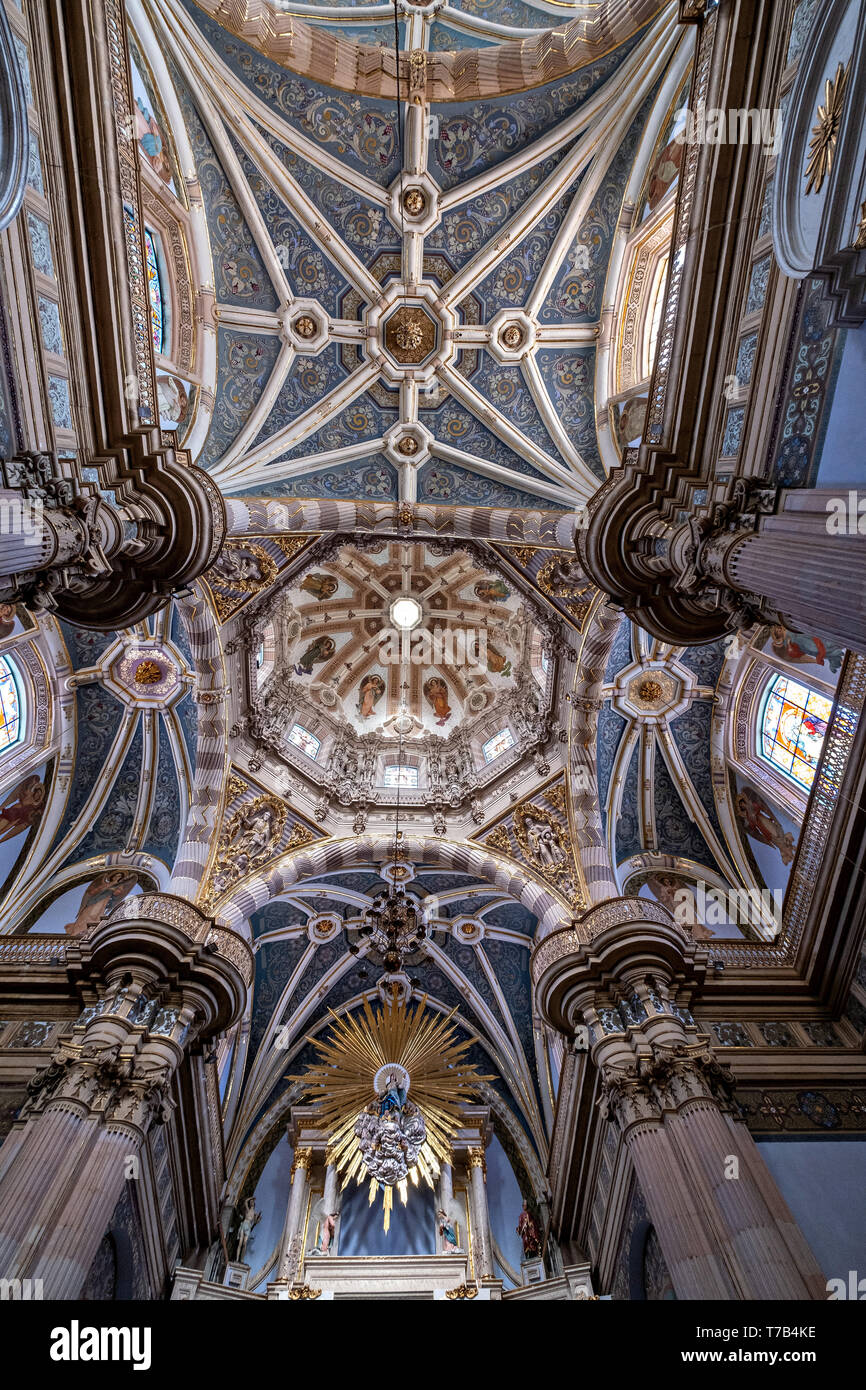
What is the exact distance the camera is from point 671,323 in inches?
384

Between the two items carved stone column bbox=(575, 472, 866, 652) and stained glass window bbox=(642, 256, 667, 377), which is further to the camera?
stained glass window bbox=(642, 256, 667, 377)

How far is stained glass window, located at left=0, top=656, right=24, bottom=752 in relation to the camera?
13.4 metres

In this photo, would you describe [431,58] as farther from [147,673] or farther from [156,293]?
[147,673]

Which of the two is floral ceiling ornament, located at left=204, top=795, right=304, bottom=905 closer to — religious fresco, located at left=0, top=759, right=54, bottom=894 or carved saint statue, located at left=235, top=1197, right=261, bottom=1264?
religious fresco, located at left=0, top=759, right=54, bottom=894

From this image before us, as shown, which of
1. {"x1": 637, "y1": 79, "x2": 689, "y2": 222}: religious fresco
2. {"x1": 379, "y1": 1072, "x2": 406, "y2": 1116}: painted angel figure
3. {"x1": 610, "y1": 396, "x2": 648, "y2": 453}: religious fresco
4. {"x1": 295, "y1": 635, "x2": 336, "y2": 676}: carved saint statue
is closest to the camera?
{"x1": 379, "y1": 1072, "x2": 406, "y2": 1116}: painted angel figure

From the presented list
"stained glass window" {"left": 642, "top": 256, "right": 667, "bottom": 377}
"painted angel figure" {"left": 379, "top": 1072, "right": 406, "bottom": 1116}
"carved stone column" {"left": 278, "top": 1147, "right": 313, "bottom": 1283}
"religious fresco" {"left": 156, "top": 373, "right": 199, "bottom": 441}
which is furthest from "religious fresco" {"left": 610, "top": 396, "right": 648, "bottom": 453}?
"carved stone column" {"left": 278, "top": 1147, "right": 313, "bottom": 1283}

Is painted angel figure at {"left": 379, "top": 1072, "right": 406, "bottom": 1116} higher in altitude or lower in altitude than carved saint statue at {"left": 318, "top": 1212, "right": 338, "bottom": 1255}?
higher

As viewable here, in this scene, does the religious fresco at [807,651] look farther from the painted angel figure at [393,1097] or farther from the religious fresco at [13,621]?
the religious fresco at [13,621]

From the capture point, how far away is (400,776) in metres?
18.6

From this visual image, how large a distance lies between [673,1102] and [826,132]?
1050 centimetres

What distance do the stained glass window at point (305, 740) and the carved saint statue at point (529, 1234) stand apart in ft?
33.9

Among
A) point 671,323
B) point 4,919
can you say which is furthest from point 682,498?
point 4,919

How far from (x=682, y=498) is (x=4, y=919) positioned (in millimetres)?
12987

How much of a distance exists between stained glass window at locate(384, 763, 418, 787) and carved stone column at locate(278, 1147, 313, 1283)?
25.9 ft
